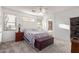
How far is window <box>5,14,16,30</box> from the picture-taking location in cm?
206

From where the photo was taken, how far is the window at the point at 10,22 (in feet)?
6.75

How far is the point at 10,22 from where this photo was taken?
2113 mm

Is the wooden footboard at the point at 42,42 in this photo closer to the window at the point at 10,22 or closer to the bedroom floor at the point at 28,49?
the bedroom floor at the point at 28,49

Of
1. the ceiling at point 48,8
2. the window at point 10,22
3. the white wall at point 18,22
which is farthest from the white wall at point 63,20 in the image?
the window at point 10,22

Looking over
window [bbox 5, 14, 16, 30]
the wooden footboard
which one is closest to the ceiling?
window [bbox 5, 14, 16, 30]

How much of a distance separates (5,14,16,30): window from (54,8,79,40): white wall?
1.13 m

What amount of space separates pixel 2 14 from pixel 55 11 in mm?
1359

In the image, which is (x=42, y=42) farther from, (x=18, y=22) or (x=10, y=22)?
(x=10, y=22)

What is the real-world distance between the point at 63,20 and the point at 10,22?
1.39 metres

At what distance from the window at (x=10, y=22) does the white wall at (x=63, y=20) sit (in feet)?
3.72

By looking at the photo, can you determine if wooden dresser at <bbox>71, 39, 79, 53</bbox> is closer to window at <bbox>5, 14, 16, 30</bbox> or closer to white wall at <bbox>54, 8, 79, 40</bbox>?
white wall at <bbox>54, 8, 79, 40</bbox>
